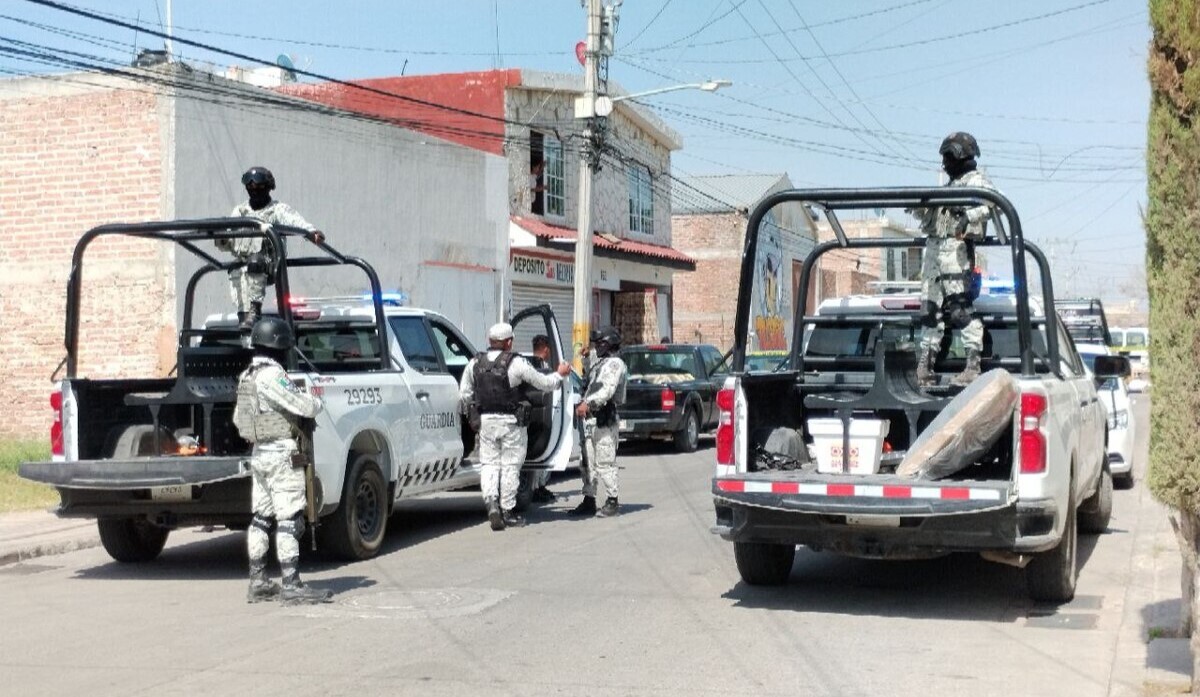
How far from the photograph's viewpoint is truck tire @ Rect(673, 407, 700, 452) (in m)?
21.2

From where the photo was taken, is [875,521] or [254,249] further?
[254,249]

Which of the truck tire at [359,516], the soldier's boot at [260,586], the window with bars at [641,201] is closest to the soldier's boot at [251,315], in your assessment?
the truck tire at [359,516]

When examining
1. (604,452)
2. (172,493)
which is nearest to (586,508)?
(604,452)

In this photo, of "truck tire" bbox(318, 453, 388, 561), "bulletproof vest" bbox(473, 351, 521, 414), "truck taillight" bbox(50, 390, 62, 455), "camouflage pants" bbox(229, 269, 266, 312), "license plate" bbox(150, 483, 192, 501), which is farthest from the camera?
"bulletproof vest" bbox(473, 351, 521, 414)

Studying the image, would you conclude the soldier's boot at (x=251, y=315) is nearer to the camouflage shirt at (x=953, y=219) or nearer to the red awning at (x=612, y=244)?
the camouflage shirt at (x=953, y=219)

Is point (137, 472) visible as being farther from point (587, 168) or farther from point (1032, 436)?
point (587, 168)

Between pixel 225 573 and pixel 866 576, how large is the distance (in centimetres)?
463

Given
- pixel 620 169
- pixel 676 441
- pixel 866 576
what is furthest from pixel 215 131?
pixel 620 169

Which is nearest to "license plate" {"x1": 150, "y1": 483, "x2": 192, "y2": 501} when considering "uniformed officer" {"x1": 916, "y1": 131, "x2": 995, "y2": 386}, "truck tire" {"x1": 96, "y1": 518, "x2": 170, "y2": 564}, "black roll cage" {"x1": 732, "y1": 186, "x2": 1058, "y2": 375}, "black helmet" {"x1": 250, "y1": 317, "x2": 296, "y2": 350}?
"truck tire" {"x1": 96, "y1": 518, "x2": 170, "y2": 564}

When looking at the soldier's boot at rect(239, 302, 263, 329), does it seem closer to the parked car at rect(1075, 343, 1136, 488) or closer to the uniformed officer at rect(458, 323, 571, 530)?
the uniformed officer at rect(458, 323, 571, 530)

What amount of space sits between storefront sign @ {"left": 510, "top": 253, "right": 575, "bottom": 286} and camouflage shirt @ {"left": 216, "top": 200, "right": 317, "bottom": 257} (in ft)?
56.6

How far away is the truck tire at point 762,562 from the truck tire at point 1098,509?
3.21 m

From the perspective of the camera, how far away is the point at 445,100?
97.6 ft

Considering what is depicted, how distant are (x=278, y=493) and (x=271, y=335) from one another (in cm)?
99
